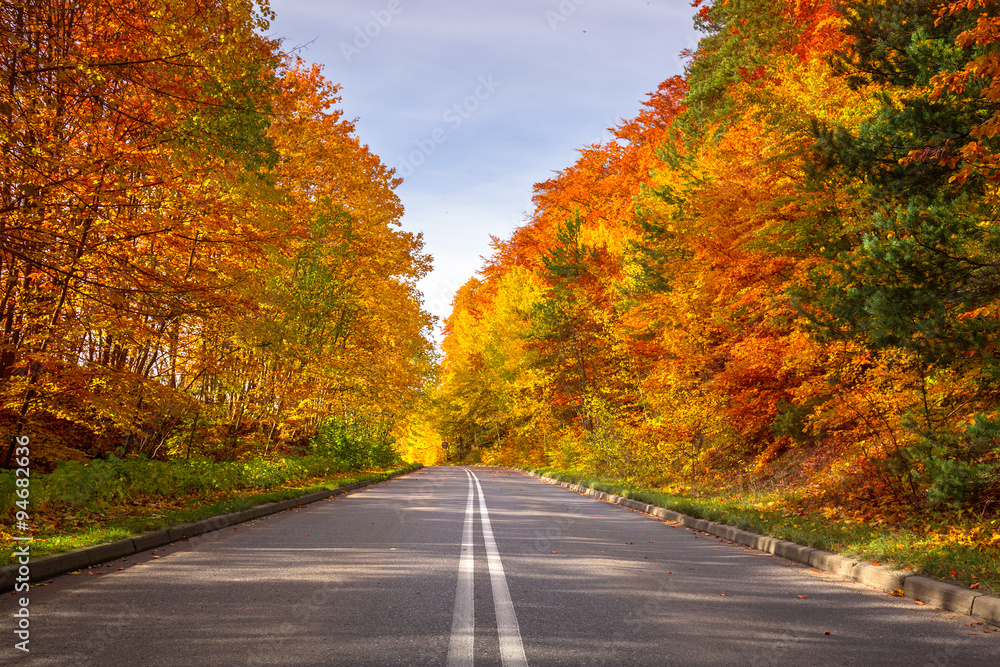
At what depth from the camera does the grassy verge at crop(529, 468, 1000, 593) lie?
633 cm

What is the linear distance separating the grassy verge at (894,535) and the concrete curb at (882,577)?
181 mm

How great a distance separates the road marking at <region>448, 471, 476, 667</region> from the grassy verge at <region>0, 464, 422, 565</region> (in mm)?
3977

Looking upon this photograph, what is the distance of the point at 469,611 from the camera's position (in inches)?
203

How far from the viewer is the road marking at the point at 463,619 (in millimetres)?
4070

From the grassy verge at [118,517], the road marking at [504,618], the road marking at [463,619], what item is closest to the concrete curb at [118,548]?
the grassy verge at [118,517]

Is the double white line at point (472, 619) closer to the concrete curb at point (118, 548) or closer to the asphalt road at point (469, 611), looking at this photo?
the asphalt road at point (469, 611)

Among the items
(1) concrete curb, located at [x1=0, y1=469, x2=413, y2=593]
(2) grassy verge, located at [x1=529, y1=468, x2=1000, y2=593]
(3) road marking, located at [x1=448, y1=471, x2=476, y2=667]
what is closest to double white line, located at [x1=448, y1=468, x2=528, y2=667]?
(3) road marking, located at [x1=448, y1=471, x2=476, y2=667]

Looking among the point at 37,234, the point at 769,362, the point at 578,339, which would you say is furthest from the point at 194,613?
the point at 578,339

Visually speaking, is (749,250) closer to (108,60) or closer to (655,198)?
(655,198)

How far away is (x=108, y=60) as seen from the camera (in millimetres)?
8086

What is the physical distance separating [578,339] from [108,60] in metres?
24.5

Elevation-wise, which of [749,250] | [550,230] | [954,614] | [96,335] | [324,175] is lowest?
[954,614]

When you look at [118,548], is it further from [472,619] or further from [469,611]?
[472,619]

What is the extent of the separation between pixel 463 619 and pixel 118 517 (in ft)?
22.0
